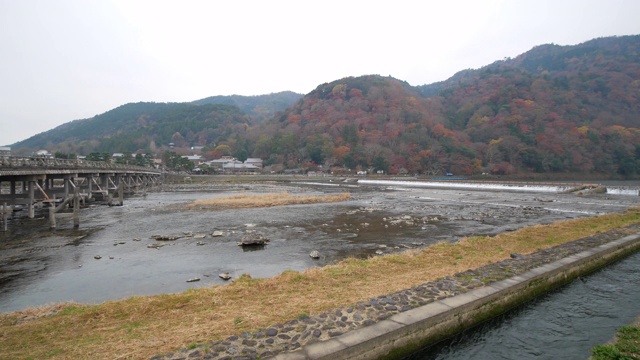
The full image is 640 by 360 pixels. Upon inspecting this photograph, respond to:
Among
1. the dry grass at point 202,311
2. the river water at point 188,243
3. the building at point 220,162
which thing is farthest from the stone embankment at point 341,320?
the building at point 220,162

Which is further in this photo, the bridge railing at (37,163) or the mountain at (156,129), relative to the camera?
the mountain at (156,129)

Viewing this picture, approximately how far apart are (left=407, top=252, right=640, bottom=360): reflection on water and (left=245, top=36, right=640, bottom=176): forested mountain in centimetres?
7630

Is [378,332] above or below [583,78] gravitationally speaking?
below

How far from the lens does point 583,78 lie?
110 meters

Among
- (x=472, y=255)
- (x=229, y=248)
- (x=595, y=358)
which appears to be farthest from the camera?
(x=229, y=248)

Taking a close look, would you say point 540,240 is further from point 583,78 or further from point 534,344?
point 583,78

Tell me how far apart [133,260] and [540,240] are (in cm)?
1490

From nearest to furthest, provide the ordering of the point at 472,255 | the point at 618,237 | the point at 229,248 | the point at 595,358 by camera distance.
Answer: the point at 595,358, the point at 472,255, the point at 618,237, the point at 229,248

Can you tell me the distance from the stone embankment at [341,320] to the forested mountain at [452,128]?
253 ft

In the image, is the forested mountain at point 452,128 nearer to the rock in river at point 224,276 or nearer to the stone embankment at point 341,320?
the rock in river at point 224,276

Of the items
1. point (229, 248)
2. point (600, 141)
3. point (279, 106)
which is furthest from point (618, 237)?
point (279, 106)

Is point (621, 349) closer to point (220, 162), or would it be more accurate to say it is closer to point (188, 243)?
point (188, 243)

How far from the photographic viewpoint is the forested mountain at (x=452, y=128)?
262 ft

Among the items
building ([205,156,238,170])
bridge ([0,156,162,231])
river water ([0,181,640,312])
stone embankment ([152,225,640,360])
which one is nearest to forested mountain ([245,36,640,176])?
building ([205,156,238,170])
